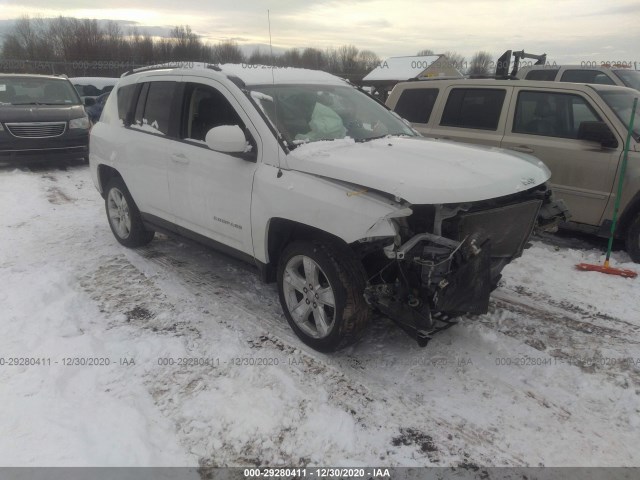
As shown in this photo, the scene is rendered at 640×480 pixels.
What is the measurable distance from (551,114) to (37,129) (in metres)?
9.62

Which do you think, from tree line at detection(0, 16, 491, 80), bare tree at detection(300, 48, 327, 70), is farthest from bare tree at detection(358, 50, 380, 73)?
bare tree at detection(300, 48, 327, 70)

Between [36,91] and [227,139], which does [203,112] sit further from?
[36,91]

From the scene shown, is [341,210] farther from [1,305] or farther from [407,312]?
[1,305]

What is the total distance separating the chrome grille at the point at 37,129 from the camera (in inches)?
368

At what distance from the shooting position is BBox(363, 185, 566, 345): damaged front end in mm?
2783

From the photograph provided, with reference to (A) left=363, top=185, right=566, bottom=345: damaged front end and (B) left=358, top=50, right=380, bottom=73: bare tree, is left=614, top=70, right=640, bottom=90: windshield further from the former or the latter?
(B) left=358, top=50, right=380, bottom=73: bare tree

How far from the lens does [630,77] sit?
31.3 feet

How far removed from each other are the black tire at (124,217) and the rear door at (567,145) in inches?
179

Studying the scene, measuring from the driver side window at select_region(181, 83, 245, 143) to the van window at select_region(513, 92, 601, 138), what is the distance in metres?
3.85

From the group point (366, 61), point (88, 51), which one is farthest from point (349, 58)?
point (88, 51)

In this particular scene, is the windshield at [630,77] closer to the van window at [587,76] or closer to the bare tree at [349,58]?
the van window at [587,76]

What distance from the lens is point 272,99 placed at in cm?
377

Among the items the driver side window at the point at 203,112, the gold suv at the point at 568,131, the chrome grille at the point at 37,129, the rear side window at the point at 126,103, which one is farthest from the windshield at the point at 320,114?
the chrome grille at the point at 37,129

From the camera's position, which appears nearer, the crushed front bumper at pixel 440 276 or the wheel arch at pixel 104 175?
the crushed front bumper at pixel 440 276
